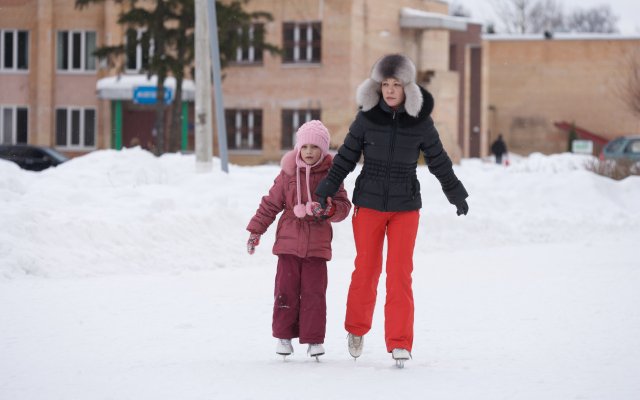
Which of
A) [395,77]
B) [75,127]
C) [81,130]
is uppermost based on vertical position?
[395,77]

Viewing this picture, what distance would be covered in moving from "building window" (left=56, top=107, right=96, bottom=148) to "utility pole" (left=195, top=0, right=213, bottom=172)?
26.6 metres

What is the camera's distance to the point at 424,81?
52.1 meters

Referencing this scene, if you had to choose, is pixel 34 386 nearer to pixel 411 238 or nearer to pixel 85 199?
pixel 411 238

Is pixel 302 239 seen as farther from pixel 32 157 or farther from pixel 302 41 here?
pixel 302 41

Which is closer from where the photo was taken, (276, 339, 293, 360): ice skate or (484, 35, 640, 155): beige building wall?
(276, 339, 293, 360): ice skate

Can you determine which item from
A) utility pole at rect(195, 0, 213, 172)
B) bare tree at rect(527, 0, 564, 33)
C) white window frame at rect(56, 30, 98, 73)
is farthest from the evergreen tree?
bare tree at rect(527, 0, 564, 33)

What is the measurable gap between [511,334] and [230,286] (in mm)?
3935

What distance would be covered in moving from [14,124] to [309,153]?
45.4 meters

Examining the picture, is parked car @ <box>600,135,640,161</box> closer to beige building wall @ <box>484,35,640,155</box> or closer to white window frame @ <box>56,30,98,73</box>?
white window frame @ <box>56,30,98,73</box>

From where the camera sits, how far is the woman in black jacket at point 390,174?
7207 mm

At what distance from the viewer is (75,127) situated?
166 ft

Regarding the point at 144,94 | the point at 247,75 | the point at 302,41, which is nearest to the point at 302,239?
the point at 144,94

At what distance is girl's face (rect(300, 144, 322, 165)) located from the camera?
7.39 metres

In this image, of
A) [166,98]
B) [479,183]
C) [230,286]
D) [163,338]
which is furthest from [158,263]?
[166,98]
